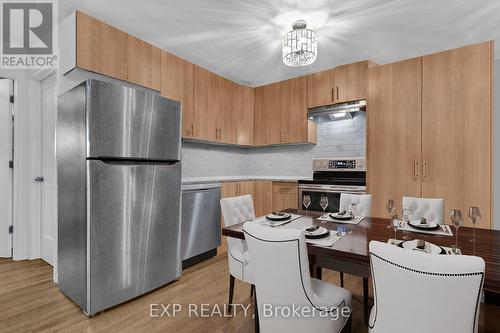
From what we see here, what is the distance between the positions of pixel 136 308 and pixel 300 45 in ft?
8.41

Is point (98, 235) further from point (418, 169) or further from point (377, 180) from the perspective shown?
point (418, 169)

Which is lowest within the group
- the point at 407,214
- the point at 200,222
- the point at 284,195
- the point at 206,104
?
the point at 200,222

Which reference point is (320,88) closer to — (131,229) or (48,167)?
(131,229)

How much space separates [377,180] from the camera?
2.96 m


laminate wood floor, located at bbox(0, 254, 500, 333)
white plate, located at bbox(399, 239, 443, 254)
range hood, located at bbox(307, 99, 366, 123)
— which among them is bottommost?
laminate wood floor, located at bbox(0, 254, 500, 333)

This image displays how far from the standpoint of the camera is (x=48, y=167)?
299 centimetres

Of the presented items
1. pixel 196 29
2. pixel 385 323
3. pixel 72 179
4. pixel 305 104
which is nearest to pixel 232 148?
pixel 305 104

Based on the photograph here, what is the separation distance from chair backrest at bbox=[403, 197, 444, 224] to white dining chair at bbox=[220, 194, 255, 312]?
1.34 meters

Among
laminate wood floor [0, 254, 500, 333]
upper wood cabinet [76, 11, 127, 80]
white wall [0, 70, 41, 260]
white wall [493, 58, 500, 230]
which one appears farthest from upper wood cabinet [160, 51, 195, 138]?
white wall [493, 58, 500, 230]

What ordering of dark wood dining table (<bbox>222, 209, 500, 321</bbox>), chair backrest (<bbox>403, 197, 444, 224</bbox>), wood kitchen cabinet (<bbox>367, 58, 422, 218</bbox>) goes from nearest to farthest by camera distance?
1. dark wood dining table (<bbox>222, 209, 500, 321</bbox>)
2. chair backrest (<bbox>403, 197, 444, 224</bbox>)
3. wood kitchen cabinet (<bbox>367, 58, 422, 218</bbox>)

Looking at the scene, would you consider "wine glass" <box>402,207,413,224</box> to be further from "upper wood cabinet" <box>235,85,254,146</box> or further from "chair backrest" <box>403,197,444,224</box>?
"upper wood cabinet" <box>235,85,254,146</box>

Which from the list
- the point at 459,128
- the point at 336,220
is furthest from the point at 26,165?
the point at 459,128

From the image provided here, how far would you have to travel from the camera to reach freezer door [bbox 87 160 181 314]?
1.91 meters

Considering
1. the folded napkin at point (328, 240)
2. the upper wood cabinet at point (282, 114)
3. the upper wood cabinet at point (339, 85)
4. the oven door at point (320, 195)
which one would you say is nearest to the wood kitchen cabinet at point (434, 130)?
the upper wood cabinet at point (339, 85)
